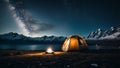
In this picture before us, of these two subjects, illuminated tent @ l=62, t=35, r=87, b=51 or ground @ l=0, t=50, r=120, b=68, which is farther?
illuminated tent @ l=62, t=35, r=87, b=51

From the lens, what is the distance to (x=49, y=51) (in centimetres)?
2953

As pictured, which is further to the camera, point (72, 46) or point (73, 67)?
point (72, 46)

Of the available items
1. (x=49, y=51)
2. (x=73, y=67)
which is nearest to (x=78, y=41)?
(x=49, y=51)

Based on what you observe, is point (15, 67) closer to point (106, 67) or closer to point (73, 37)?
point (106, 67)

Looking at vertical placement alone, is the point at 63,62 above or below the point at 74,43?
below

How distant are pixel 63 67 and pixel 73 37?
16945mm

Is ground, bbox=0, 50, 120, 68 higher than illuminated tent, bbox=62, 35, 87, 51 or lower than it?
lower

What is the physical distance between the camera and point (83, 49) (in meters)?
31.3

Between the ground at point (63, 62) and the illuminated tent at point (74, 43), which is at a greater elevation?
the illuminated tent at point (74, 43)

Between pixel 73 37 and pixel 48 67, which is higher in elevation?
pixel 73 37

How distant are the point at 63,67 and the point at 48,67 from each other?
1365 millimetres

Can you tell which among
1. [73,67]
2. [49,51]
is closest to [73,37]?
[49,51]

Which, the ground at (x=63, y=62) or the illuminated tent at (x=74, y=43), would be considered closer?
the ground at (x=63, y=62)

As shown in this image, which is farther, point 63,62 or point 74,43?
point 74,43
